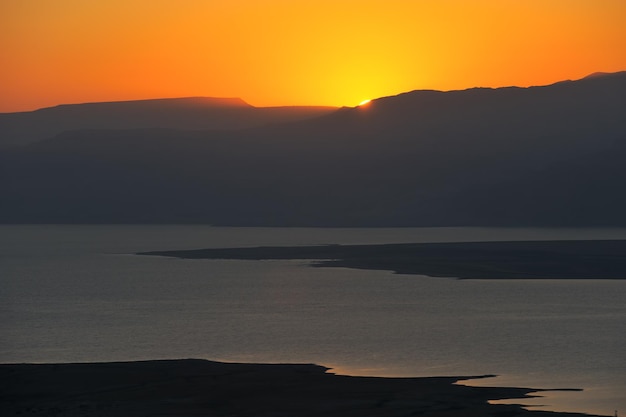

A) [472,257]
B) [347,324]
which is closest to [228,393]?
[347,324]

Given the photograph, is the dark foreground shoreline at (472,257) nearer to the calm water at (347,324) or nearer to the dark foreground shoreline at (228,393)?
the calm water at (347,324)

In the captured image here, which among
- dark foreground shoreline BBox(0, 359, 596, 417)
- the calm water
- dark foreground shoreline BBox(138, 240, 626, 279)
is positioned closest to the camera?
dark foreground shoreline BBox(0, 359, 596, 417)

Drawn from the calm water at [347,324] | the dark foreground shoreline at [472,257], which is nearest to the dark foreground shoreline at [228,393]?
the calm water at [347,324]

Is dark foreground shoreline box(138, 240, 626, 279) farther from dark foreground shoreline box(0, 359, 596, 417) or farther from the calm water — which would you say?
dark foreground shoreline box(0, 359, 596, 417)

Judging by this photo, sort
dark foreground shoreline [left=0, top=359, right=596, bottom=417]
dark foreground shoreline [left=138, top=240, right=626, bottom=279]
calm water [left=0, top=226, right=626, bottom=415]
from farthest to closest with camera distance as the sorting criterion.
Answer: dark foreground shoreline [left=138, top=240, right=626, bottom=279], calm water [left=0, top=226, right=626, bottom=415], dark foreground shoreline [left=0, top=359, right=596, bottom=417]

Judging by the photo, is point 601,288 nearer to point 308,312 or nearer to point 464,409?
point 308,312

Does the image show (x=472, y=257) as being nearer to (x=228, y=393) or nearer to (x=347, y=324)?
(x=347, y=324)

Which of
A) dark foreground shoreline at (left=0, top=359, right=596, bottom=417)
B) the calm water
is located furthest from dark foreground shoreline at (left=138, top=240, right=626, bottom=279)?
dark foreground shoreline at (left=0, top=359, right=596, bottom=417)

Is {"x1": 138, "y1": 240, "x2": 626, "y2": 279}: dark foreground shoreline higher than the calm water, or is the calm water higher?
{"x1": 138, "y1": 240, "x2": 626, "y2": 279}: dark foreground shoreline
